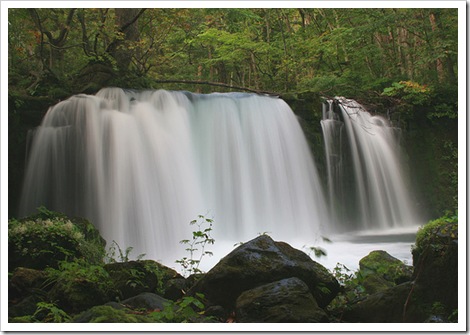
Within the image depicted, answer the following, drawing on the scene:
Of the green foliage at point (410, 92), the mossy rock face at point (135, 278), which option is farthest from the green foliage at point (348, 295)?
the green foliage at point (410, 92)

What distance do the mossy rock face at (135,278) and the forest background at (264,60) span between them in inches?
112

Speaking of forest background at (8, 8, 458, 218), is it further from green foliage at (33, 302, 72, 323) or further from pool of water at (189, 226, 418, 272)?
green foliage at (33, 302, 72, 323)

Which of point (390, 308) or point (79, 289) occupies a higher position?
point (79, 289)

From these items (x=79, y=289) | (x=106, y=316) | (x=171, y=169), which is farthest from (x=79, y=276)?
(x=171, y=169)

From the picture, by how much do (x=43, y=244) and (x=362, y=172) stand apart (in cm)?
754

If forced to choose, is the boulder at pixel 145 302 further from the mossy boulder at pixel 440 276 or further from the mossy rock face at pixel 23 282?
the mossy boulder at pixel 440 276

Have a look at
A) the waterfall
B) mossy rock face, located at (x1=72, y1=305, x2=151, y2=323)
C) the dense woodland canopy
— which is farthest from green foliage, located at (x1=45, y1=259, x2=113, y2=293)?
the waterfall

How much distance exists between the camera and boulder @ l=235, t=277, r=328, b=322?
3.55 metres

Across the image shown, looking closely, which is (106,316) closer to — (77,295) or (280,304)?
(77,295)

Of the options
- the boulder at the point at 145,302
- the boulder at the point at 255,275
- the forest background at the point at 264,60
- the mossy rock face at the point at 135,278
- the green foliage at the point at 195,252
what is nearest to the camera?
the boulder at the point at 145,302

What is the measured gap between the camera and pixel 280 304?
3.61 meters

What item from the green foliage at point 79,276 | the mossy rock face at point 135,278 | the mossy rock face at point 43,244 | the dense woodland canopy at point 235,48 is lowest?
the mossy rock face at point 135,278

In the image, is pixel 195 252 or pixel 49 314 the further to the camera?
pixel 195 252

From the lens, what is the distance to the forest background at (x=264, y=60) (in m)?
8.09
